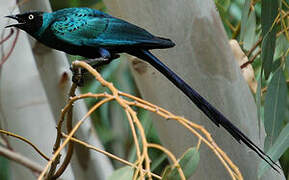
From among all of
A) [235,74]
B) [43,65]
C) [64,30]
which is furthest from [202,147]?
[43,65]

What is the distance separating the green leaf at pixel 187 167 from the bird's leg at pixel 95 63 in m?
0.36

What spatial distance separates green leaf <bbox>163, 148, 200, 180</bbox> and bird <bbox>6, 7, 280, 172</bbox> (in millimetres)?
345

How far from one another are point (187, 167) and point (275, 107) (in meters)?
0.55

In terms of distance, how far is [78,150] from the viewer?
77.7 inches

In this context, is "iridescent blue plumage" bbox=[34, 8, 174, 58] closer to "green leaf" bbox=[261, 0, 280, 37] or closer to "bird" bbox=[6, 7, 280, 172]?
"bird" bbox=[6, 7, 280, 172]

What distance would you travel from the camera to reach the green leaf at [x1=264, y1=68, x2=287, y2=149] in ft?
5.14

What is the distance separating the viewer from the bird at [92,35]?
4.92 ft

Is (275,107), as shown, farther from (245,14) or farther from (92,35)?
(92,35)

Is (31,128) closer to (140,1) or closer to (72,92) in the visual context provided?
(140,1)

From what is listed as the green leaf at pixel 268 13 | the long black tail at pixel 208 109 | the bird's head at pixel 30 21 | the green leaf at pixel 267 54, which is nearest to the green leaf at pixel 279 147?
the long black tail at pixel 208 109

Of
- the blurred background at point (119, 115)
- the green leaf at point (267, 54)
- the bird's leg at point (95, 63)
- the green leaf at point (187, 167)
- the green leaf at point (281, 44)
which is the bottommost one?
the blurred background at point (119, 115)

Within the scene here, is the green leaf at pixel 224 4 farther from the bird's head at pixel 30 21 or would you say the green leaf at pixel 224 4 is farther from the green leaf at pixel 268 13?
the bird's head at pixel 30 21

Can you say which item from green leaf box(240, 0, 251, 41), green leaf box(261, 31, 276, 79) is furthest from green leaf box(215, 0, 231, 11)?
green leaf box(261, 31, 276, 79)

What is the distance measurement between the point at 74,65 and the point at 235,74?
547 mm
